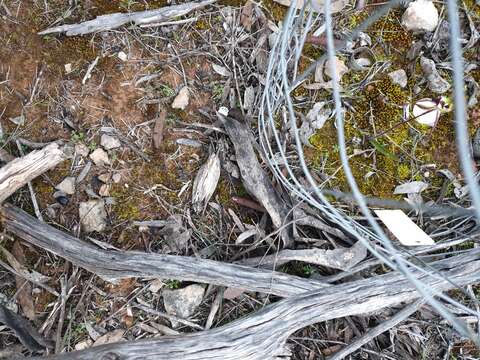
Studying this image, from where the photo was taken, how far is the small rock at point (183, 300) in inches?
73.3

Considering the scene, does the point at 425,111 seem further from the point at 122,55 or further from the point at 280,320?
the point at 122,55

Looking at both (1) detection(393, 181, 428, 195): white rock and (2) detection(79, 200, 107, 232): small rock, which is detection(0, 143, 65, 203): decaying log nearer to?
(2) detection(79, 200, 107, 232): small rock

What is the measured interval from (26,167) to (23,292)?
0.48 meters

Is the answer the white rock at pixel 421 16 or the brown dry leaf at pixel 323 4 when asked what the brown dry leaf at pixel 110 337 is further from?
the white rock at pixel 421 16

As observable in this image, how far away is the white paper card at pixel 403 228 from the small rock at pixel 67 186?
1214 mm

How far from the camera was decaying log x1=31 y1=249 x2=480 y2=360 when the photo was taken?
1.71 metres

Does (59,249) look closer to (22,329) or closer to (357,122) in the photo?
(22,329)

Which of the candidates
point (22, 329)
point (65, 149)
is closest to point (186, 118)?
point (65, 149)

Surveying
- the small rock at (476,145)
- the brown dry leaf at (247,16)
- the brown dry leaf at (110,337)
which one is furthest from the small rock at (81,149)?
the small rock at (476,145)

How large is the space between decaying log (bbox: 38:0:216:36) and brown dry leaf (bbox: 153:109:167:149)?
38cm

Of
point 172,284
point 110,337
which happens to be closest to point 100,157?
point 172,284

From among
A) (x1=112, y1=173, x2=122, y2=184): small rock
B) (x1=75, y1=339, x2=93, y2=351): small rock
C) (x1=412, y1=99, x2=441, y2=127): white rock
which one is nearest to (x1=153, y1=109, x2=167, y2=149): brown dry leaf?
(x1=112, y1=173, x2=122, y2=184): small rock

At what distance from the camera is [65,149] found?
1.89 meters

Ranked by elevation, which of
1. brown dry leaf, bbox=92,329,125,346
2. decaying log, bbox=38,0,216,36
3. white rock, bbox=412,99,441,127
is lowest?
brown dry leaf, bbox=92,329,125,346
